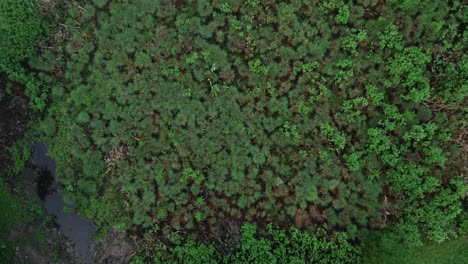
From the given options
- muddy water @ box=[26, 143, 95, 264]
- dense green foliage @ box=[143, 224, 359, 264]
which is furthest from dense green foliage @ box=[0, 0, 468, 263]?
muddy water @ box=[26, 143, 95, 264]

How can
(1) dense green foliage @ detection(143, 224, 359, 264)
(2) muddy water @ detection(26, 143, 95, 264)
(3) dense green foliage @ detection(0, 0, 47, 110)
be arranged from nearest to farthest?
(1) dense green foliage @ detection(143, 224, 359, 264), (3) dense green foliage @ detection(0, 0, 47, 110), (2) muddy water @ detection(26, 143, 95, 264)

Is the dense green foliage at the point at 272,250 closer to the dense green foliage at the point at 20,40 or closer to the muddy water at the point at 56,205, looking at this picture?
the muddy water at the point at 56,205

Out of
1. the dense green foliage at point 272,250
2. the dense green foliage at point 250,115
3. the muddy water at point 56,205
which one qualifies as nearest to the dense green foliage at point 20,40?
the dense green foliage at point 250,115

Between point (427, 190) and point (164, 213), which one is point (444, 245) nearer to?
point (427, 190)

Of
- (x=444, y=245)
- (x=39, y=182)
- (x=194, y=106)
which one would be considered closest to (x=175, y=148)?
(x=194, y=106)

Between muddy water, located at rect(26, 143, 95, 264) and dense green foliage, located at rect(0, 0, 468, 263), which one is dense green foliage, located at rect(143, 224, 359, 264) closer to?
dense green foliage, located at rect(0, 0, 468, 263)
